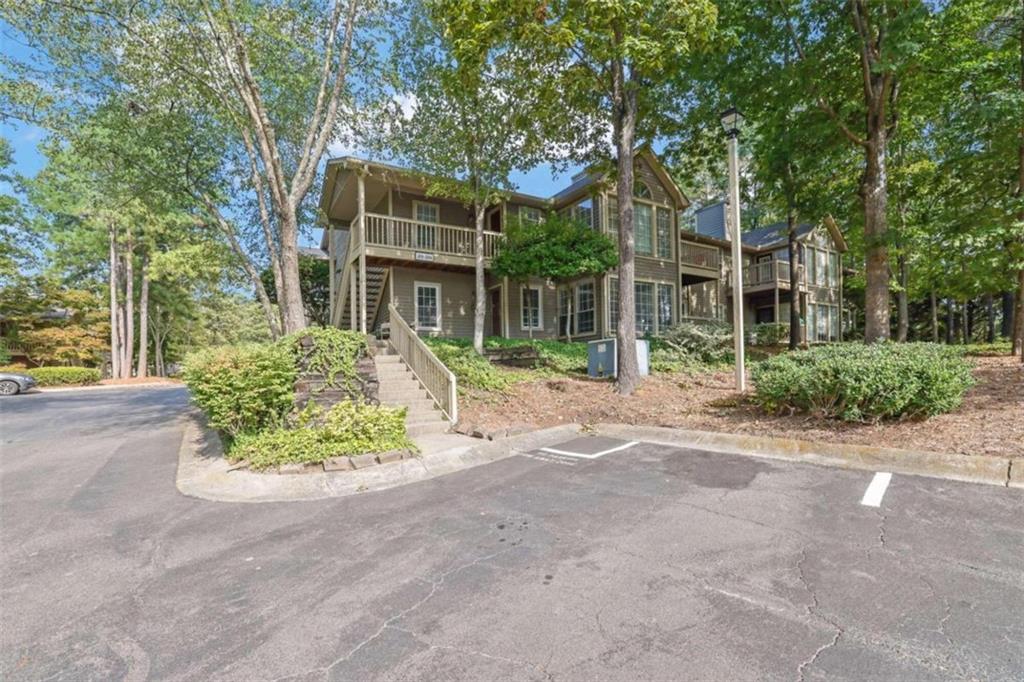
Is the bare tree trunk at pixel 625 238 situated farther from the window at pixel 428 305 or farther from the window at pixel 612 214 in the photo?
the window at pixel 428 305

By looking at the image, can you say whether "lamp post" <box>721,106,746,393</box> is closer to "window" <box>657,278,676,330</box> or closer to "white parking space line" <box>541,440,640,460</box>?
"white parking space line" <box>541,440,640,460</box>

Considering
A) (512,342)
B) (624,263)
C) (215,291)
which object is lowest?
(512,342)

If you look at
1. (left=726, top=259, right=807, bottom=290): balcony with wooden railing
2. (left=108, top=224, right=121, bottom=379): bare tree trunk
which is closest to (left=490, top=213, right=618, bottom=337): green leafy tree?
(left=726, top=259, right=807, bottom=290): balcony with wooden railing

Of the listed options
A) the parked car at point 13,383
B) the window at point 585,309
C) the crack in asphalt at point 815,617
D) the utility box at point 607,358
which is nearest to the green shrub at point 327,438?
the crack in asphalt at point 815,617

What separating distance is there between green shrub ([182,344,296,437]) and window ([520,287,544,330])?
34.2ft

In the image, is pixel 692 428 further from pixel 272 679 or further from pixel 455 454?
pixel 272 679

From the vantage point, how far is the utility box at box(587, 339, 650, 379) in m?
10.9

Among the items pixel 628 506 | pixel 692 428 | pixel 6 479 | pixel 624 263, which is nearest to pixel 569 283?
pixel 624 263

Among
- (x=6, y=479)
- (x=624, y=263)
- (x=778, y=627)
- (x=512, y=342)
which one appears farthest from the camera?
(x=512, y=342)

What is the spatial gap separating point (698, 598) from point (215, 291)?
3299 centimetres

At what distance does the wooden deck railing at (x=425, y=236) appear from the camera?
13094 millimetres

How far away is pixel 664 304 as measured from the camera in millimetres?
17922

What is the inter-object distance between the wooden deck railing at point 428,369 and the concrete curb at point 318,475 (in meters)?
1.59

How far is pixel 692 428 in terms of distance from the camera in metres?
6.68
